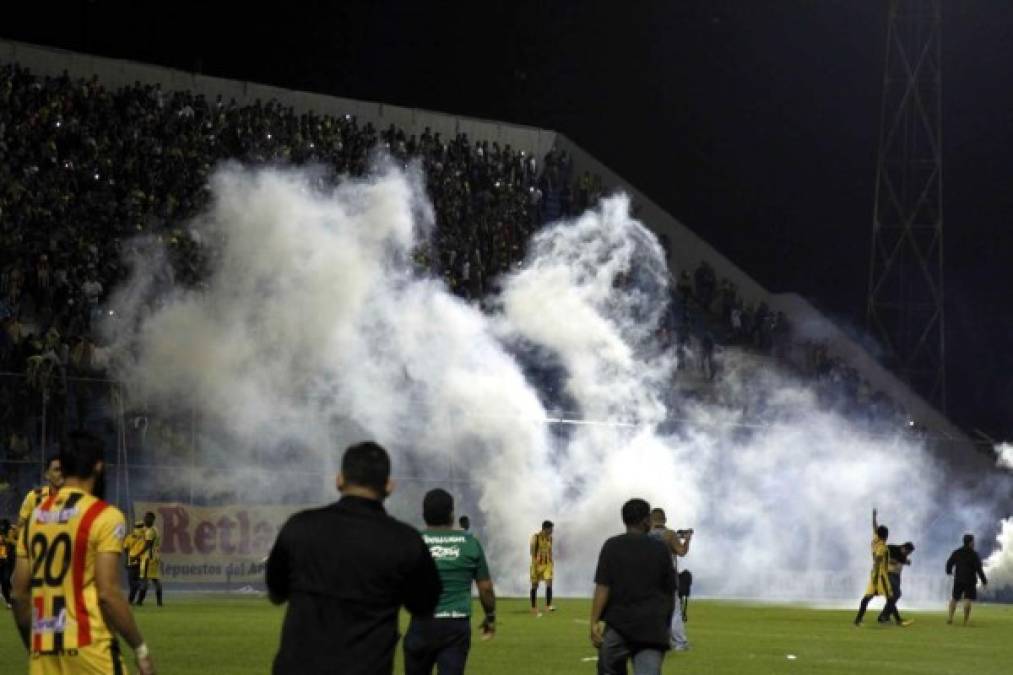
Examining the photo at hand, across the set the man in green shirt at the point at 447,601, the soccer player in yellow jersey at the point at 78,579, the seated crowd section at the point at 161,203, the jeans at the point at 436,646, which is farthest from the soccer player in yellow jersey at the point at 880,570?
the soccer player in yellow jersey at the point at 78,579

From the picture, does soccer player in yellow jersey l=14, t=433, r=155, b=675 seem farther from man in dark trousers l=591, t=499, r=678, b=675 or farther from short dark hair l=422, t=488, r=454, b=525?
man in dark trousers l=591, t=499, r=678, b=675

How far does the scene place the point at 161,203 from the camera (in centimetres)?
3978

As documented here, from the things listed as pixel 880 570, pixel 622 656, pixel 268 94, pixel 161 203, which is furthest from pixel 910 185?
pixel 622 656

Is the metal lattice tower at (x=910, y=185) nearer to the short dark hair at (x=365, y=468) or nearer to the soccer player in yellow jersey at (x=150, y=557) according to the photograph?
the soccer player in yellow jersey at (x=150, y=557)

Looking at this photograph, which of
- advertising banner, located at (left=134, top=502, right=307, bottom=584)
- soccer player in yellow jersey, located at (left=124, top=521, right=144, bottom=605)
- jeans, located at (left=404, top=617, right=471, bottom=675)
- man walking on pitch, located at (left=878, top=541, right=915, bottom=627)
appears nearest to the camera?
jeans, located at (left=404, top=617, right=471, bottom=675)

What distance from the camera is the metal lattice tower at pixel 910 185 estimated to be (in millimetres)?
50719

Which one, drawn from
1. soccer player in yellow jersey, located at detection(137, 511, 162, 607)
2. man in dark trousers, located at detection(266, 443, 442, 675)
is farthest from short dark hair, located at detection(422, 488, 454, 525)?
soccer player in yellow jersey, located at detection(137, 511, 162, 607)

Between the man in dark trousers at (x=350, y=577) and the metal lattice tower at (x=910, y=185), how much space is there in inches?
1777

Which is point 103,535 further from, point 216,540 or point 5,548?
point 216,540

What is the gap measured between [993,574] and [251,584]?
82.9 feet

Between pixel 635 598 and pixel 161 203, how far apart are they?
2983 centimetres

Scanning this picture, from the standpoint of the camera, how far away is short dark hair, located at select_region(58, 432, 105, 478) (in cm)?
826

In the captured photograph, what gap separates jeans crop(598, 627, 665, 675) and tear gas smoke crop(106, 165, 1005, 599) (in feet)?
72.4

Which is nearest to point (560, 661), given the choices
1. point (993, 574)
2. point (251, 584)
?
point (251, 584)
